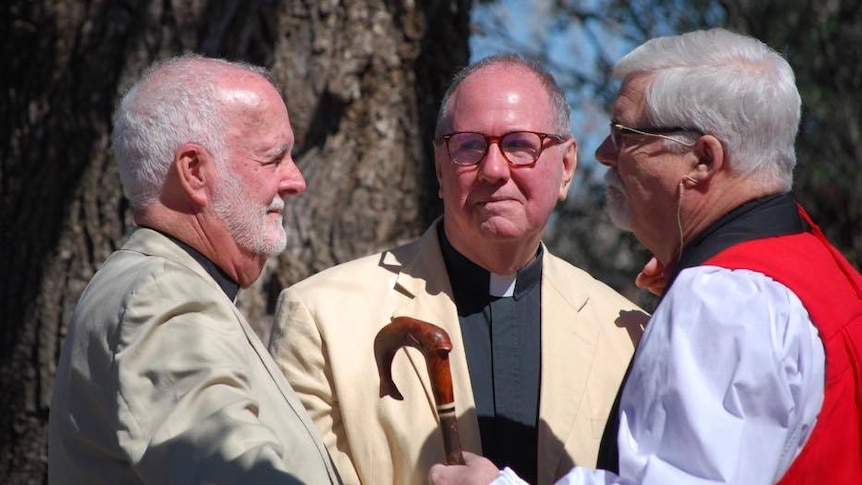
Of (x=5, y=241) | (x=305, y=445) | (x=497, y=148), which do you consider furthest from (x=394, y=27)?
(x=305, y=445)

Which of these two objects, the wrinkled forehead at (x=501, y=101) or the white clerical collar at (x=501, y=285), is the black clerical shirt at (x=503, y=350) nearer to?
the white clerical collar at (x=501, y=285)

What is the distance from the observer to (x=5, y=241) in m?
4.87

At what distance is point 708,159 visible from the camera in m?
2.79

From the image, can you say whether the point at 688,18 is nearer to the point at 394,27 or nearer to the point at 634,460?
the point at 394,27

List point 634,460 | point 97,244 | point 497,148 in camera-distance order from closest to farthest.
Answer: point 634,460
point 497,148
point 97,244

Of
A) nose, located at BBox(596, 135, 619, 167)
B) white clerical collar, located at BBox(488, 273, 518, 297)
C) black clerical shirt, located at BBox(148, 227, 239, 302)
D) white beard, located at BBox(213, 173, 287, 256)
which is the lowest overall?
white clerical collar, located at BBox(488, 273, 518, 297)

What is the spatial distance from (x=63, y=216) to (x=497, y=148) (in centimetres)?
196

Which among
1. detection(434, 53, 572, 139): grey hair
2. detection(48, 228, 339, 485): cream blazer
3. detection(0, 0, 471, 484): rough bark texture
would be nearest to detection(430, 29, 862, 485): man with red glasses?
detection(48, 228, 339, 485): cream blazer

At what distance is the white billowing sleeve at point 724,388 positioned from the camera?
2375mm

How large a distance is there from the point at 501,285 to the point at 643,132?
0.99 meters

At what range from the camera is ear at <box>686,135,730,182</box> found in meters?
2.77

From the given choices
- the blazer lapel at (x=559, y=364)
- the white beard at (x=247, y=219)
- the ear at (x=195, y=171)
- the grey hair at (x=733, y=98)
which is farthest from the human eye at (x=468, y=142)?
the ear at (x=195, y=171)

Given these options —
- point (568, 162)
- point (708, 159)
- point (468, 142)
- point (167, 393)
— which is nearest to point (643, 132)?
point (708, 159)

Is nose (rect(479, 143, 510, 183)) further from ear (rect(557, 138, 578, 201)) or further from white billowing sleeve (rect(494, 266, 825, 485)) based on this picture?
white billowing sleeve (rect(494, 266, 825, 485))
